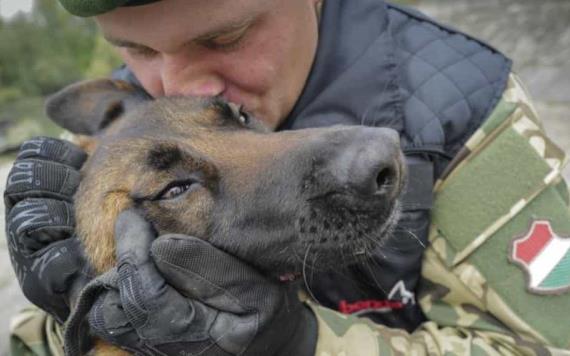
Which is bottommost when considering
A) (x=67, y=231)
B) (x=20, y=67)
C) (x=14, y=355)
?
(x=20, y=67)

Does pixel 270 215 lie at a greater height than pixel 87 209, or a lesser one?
greater

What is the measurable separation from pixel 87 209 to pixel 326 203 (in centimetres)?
98

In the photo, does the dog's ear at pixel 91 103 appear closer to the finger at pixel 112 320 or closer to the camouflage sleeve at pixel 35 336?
the camouflage sleeve at pixel 35 336

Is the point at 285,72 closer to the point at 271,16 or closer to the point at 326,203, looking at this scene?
the point at 271,16

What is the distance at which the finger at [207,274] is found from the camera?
77.1 inches

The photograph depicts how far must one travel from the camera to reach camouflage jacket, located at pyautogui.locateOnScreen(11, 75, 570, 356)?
8.05ft

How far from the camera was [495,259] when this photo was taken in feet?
8.26

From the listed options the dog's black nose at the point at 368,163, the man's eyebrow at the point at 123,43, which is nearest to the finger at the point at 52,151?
the man's eyebrow at the point at 123,43

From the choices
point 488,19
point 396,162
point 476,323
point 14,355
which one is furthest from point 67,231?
point 488,19

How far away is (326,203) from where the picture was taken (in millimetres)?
2021

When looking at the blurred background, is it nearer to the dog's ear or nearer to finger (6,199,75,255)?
the dog's ear

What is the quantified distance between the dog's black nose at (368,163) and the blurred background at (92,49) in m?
6.28

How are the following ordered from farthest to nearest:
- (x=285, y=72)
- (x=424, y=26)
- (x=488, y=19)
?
(x=488, y=19) < (x=424, y=26) < (x=285, y=72)

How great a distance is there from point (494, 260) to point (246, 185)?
106 centimetres
